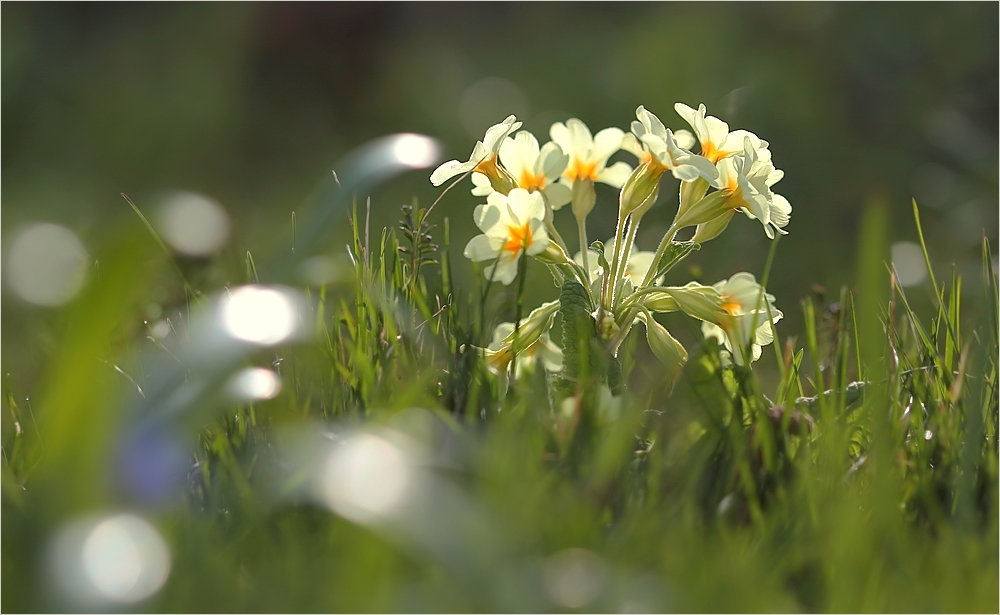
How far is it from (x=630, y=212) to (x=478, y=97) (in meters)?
3.98

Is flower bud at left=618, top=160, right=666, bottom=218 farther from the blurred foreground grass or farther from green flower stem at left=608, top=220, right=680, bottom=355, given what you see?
the blurred foreground grass

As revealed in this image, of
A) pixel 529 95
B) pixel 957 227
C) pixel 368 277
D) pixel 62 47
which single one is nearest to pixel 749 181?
pixel 368 277

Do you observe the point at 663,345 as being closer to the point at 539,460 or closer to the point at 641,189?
the point at 641,189

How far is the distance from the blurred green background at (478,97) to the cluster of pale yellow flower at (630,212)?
5.36ft

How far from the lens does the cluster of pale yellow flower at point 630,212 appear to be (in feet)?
3.21

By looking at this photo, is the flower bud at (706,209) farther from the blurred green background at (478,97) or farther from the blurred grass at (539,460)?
the blurred green background at (478,97)

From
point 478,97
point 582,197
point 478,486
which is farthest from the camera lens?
point 478,97

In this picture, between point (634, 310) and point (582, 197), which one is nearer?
point (634, 310)

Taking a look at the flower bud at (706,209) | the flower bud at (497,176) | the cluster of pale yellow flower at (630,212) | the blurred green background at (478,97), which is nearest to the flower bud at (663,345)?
the cluster of pale yellow flower at (630,212)

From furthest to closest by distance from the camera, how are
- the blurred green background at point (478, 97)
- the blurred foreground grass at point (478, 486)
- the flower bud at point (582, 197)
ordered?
the blurred green background at point (478, 97) < the flower bud at point (582, 197) < the blurred foreground grass at point (478, 486)

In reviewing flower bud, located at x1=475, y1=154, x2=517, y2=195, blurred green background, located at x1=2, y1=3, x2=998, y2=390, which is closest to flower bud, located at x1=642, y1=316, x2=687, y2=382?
flower bud, located at x1=475, y1=154, x2=517, y2=195

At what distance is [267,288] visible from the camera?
802 mm

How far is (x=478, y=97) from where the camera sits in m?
4.93

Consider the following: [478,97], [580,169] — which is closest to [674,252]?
[580,169]
